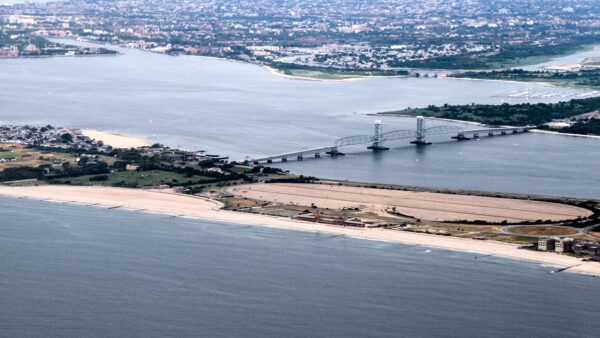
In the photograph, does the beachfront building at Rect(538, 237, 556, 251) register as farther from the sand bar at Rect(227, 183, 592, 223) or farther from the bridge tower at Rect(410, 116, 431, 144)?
the bridge tower at Rect(410, 116, 431, 144)

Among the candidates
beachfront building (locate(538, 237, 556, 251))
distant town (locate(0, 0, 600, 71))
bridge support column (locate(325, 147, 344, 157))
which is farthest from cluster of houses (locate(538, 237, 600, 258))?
distant town (locate(0, 0, 600, 71))

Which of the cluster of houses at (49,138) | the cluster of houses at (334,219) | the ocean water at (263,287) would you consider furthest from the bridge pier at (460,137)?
the ocean water at (263,287)

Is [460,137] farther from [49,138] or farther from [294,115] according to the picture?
→ [49,138]

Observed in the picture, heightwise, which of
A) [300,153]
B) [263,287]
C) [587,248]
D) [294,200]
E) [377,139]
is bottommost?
[263,287]

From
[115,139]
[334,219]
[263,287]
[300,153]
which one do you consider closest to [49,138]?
[115,139]

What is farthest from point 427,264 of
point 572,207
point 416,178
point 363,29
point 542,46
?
point 363,29

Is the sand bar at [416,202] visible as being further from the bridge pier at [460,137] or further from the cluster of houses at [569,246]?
the bridge pier at [460,137]
